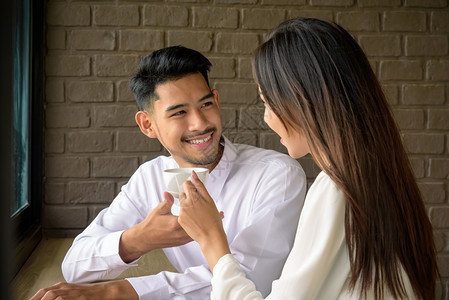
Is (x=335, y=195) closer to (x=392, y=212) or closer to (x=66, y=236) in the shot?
(x=392, y=212)

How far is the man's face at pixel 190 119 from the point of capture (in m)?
1.43

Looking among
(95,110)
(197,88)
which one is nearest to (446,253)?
(197,88)

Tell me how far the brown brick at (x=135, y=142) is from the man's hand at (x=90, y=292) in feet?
2.73

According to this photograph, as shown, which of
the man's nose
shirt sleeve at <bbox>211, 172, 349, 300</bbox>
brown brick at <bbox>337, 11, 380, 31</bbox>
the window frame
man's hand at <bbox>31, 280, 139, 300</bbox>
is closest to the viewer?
shirt sleeve at <bbox>211, 172, 349, 300</bbox>

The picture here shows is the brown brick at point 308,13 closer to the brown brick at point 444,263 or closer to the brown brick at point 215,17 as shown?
the brown brick at point 215,17

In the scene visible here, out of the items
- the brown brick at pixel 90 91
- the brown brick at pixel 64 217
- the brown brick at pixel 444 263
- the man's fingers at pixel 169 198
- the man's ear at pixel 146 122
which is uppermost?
the brown brick at pixel 90 91

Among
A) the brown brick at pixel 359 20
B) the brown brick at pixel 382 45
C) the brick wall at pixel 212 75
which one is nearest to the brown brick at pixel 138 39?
the brick wall at pixel 212 75

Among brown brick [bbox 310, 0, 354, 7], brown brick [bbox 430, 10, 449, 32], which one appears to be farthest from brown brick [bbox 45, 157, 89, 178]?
brown brick [bbox 430, 10, 449, 32]

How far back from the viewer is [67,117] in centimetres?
187

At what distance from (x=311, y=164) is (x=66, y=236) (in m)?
1.14

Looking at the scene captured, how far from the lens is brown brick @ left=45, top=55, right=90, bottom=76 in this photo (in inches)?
72.8

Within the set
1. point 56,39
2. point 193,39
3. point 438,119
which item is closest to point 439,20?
point 438,119

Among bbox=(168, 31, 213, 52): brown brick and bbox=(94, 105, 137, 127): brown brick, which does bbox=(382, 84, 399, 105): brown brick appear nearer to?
bbox=(168, 31, 213, 52): brown brick

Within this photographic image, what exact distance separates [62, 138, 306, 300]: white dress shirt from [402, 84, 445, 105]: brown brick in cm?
86
